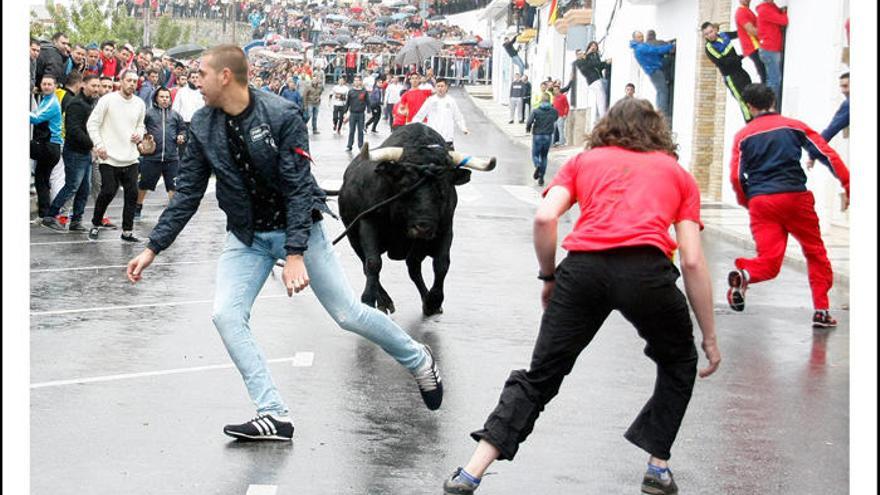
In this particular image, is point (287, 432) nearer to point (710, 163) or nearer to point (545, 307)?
→ point (545, 307)

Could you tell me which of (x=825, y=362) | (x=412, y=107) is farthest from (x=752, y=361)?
(x=412, y=107)

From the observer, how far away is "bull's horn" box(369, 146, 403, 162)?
34.4 ft

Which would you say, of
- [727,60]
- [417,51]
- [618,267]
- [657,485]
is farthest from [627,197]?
[417,51]

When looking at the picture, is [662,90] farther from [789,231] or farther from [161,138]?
[789,231]

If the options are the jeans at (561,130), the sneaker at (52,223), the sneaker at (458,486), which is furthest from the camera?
the jeans at (561,130)

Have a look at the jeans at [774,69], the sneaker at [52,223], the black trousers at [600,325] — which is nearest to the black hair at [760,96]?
the black trousers at [600,325]

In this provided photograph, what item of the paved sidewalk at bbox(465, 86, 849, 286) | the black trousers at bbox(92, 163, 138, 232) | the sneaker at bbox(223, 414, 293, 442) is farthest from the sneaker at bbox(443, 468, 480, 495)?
the black trousers at bbox(92, 163, 138, 232)

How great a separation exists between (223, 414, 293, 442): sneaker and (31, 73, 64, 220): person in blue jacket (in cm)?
1039

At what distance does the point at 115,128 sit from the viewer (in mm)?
16062

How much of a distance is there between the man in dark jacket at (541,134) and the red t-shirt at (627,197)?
2140 centimetres

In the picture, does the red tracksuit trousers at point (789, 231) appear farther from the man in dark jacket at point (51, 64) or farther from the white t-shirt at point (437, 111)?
the white t-shirt at point (437, 111)

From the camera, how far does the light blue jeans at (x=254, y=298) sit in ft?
23.0

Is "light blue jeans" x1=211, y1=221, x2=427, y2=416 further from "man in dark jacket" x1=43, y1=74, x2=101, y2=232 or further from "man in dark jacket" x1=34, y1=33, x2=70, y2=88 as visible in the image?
"man in dark jacket" x1=34, y1=33, x2=70, y2=88

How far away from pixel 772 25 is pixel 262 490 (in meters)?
18.0
